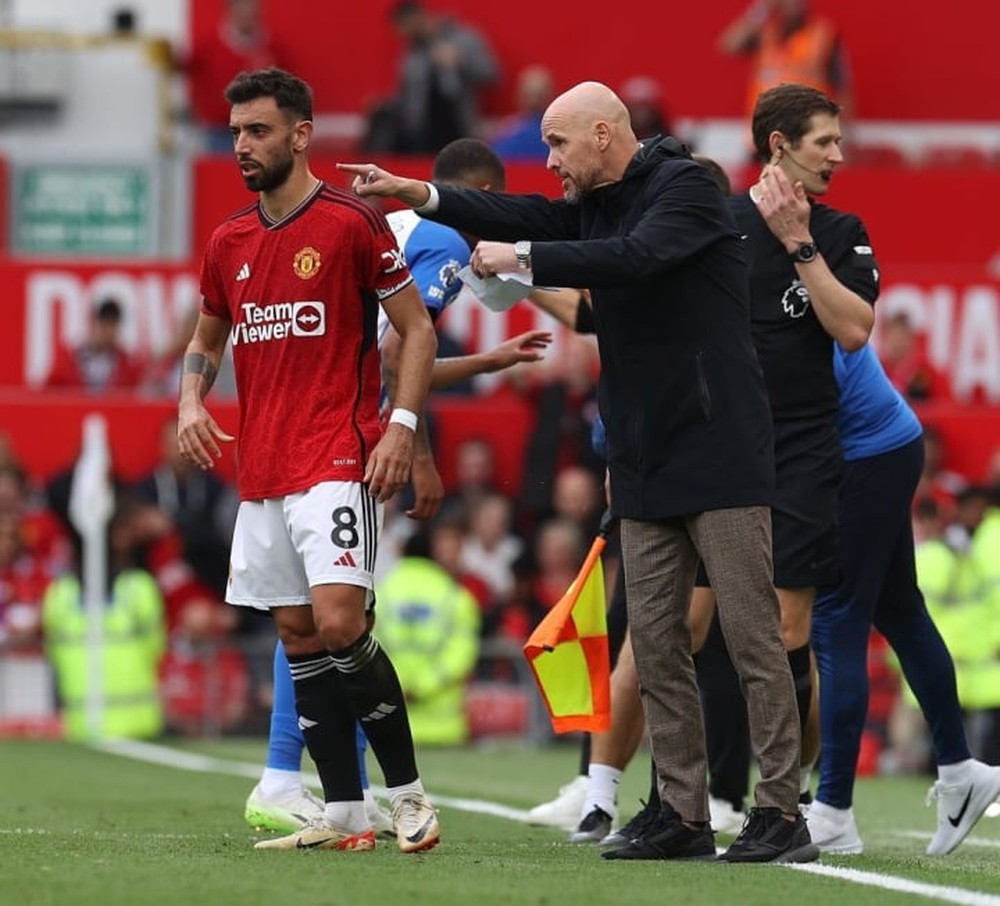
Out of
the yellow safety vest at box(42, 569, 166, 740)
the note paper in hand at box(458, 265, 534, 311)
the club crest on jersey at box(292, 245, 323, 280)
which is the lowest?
the yellow safety vest at box(42, 569, 166, 740)

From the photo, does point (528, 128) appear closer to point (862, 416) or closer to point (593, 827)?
point (862, 416)

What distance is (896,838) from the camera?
890 centimetres

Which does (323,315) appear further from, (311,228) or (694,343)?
(694,343)

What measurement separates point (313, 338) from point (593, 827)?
2.05 metres

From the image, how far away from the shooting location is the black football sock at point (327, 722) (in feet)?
24.3

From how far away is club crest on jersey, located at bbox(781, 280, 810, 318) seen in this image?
7773 millimetres

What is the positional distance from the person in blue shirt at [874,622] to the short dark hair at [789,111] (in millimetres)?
719

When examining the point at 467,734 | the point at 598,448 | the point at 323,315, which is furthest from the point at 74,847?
the point at 467,734

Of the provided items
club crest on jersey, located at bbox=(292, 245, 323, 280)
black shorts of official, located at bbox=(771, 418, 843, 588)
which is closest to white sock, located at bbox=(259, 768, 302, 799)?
black shorts of official, located at bbox=(771, 418, 843, 588)

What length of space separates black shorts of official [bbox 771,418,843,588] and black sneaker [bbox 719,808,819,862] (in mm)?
972

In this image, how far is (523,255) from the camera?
22.3 feet

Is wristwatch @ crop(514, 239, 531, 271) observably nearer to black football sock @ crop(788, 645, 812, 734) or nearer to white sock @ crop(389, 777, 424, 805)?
white sock @ crop(389, 777, 424, 805)

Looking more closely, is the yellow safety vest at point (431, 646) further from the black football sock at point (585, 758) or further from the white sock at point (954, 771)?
the white sock at point (954, 771)

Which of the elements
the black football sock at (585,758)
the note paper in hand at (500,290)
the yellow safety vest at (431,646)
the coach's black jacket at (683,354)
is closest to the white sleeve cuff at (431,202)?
the note paper in hand at (500,290)
